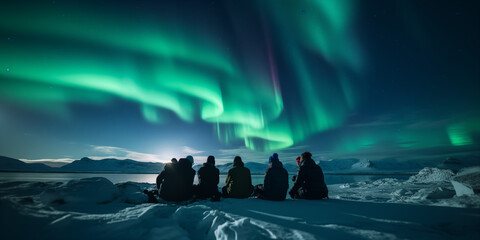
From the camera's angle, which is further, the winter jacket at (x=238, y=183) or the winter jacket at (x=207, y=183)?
the winter jacket at (x=238, y=183)

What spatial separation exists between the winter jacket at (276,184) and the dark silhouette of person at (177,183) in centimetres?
331

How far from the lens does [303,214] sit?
15.3 ft

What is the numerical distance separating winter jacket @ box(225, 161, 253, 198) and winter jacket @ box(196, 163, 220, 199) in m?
0.69

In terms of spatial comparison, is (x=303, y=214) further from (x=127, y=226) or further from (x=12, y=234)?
(x=12, y=234)

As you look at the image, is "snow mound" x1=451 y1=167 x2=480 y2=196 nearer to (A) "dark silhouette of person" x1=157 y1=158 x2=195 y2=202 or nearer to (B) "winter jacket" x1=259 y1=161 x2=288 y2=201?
(B) "winter jacket" x1=259 y1=161 x2=288 y2=201

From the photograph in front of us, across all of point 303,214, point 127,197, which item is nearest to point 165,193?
point 127,197

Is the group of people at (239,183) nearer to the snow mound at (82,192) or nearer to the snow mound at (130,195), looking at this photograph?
the snow mound at (130,195)

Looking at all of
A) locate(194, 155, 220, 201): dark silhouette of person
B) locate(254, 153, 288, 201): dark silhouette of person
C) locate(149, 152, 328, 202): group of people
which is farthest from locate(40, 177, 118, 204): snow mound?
locate(254, 153, 288, 201): dark silhouette of person

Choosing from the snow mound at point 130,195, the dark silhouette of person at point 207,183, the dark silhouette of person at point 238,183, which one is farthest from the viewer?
the dark silhouette of person at point 238,183

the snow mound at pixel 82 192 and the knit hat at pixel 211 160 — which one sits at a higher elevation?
the knit hat at pixel 211 160

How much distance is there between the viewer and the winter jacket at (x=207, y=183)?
7820mm

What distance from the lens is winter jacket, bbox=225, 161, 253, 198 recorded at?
26.6ft

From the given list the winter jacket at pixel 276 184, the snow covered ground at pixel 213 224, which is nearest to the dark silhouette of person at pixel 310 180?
the winter jacket at pixel 276 184

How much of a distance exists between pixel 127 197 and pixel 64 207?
1.72 metres
